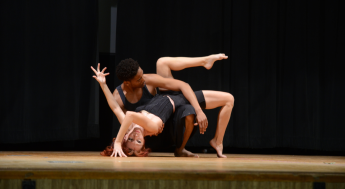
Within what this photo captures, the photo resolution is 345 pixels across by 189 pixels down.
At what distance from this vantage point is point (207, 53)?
3.51 m

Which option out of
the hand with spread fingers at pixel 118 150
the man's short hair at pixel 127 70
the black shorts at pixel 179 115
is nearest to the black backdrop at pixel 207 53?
the black shorts at pixel 179 115

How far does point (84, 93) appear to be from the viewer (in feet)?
10.8

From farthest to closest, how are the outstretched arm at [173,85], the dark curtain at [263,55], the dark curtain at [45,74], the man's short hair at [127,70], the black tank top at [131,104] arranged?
the dark curtain at [263,55]
the dark curtain at [45,74]
the black tank top at [131,104]
the outstretched arm at [173,85]
the man's short hair at [127,70]

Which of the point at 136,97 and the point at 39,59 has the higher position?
the point at 39,59

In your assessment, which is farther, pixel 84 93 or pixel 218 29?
pixel 218 29

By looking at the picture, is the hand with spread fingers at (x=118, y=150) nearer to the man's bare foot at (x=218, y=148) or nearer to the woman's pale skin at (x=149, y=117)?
the woman's pale skin at (x=149, y=117)

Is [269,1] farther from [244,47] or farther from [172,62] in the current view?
[172,62]

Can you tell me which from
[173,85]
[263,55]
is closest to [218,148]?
[173,85]

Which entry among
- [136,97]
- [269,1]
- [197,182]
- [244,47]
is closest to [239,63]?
[244,47]

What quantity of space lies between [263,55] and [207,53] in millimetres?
597

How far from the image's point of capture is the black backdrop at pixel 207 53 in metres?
3.19

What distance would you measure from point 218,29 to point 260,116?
1020mm

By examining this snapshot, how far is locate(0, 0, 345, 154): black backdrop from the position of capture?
319cm

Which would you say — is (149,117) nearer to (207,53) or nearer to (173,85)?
(173,85)
